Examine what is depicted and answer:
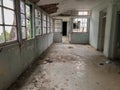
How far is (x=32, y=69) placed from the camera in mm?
3742

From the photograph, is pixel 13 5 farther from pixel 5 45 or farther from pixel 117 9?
pixel 117 9

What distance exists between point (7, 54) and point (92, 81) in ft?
6.87

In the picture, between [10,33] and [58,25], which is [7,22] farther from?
[58,25]

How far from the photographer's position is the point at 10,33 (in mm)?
2727

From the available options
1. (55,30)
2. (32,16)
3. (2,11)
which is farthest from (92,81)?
(55,30)

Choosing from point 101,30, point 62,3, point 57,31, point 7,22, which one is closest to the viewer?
point 7,22

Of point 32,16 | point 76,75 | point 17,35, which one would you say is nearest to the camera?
point 17,35

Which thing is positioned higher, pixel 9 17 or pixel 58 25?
pixel 58 25

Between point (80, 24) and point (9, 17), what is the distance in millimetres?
7793

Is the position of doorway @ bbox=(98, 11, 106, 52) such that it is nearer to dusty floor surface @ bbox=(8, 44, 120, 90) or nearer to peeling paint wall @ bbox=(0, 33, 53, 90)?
dusty floor surface @ bbox=(8, 44, 120, 90)

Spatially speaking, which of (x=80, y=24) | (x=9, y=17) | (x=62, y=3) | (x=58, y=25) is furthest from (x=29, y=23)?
(x=58, y=25)

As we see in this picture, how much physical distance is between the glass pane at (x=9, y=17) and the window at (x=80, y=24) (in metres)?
7.53

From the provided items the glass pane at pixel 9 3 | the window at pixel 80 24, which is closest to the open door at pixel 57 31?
the window at pixel 80 24

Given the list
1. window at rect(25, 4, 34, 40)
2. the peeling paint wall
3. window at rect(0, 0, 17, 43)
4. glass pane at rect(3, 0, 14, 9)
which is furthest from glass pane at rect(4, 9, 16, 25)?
window at rect(25, 4, 34, 40)
